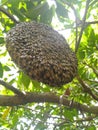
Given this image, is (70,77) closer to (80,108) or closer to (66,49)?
(66,49)

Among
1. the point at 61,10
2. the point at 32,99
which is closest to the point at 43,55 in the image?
the point at 32,99

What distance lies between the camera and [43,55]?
162cm

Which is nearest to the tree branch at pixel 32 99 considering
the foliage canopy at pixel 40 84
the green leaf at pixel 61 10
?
the foliage canopy at pixel 40 84

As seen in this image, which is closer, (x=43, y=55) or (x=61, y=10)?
(x=43, y=55)

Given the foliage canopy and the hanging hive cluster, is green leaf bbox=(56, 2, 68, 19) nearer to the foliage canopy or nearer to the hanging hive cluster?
the foliage canopy

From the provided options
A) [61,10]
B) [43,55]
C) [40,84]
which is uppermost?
[61,10]

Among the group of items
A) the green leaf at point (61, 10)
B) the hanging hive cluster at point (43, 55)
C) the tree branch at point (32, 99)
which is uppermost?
the green leaf at point (61, 10)

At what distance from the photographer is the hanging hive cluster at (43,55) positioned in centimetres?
159

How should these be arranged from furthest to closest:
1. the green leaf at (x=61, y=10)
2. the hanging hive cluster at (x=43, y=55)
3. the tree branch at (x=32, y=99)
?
the green leaf at (x=61, y=10) < the tree branch at (x=32, y=99) < the hanging hive cluster at (x=43, y=55)

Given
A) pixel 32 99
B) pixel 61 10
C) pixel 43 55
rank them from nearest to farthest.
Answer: pixel 43 55 < pixel 32 99 < pixel 61 10

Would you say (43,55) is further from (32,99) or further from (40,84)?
(40,84)

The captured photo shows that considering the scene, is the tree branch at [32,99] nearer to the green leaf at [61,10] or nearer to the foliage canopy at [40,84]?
the foliage canopy at [40,84]

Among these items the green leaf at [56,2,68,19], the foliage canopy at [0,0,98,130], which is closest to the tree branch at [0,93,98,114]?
the foliage canopy at [0,0,98,130]

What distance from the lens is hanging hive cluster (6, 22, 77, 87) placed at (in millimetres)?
1588
